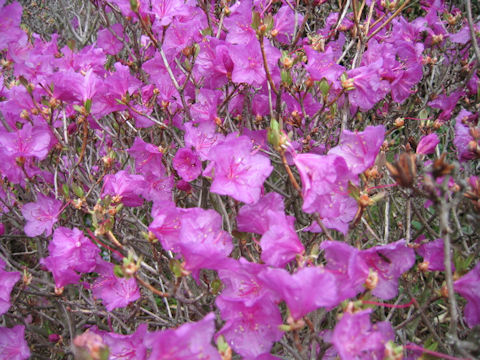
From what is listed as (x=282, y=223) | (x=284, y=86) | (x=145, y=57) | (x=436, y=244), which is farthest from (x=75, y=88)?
(x=436, y=244)

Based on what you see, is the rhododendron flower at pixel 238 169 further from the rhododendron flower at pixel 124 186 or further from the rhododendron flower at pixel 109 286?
the rhododendron flower at pixel 109 286

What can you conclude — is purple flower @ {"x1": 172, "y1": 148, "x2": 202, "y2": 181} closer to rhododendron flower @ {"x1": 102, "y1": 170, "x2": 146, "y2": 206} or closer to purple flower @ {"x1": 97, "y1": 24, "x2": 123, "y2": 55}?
rhododendron flower @ {"x1": 102, "y1": 170, "x2": 146, "y2": 206}

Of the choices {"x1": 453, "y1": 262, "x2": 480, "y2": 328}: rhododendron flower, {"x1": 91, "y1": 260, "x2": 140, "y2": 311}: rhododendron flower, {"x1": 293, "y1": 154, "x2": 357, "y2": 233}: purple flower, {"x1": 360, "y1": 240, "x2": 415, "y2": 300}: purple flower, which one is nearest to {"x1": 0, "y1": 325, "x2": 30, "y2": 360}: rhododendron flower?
{"x1": 91, "y1": 260, "x2": 140, "y2": 311}: rhododendron flower

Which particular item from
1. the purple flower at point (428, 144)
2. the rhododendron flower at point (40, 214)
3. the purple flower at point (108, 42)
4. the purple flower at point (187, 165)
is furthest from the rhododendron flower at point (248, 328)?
the purple flower at point (108, 42)

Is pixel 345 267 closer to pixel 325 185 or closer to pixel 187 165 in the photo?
pixel 325 185

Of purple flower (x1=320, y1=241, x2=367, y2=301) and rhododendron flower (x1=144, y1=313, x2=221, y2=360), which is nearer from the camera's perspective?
rhododendron flower (x1=144, y1=313, x2=221, y2=360)

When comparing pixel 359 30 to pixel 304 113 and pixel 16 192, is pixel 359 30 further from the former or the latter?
pixel 16 192

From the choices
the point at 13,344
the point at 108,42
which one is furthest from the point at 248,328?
the point at 108,42
